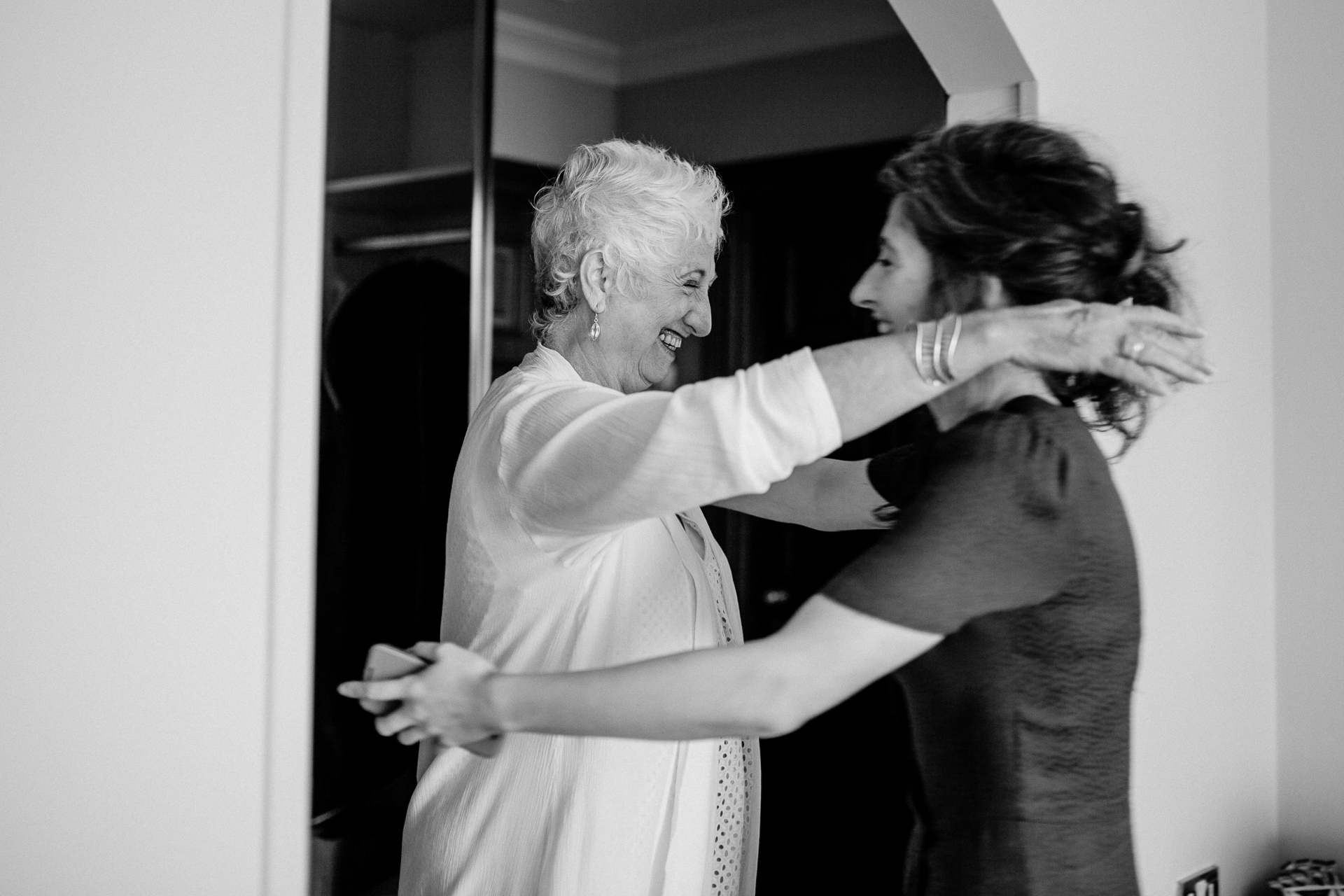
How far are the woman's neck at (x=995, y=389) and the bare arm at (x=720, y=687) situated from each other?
0.34 metres

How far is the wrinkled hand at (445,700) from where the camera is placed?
3.68 feet

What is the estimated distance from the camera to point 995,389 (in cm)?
132

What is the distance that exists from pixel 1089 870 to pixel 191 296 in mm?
1070

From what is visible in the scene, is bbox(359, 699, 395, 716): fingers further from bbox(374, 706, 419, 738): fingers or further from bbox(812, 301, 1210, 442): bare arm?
bbox(812, 301, 1210, 442): bare arm

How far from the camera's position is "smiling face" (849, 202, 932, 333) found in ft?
4.45

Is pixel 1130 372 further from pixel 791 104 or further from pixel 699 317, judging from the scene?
pixel 791 104

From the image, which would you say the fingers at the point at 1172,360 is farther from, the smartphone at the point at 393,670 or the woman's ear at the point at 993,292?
the smartphone at the point at 393,670

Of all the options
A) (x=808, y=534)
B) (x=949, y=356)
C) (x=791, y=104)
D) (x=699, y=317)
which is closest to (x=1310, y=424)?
(x=808, y=534)

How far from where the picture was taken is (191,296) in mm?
1291

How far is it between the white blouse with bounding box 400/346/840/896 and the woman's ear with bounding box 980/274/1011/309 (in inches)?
16.1

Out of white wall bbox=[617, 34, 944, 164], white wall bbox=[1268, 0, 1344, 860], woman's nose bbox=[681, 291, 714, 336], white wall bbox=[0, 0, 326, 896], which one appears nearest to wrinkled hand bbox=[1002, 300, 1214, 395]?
woman's nose bbox=[681, 291, 714, 336]

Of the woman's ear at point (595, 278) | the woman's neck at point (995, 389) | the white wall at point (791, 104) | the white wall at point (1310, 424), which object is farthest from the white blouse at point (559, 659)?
the white wall at point (791, 104)

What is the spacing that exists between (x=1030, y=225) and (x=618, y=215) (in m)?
0.62

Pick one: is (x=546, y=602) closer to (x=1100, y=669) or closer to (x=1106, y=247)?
(x=1100, y=669)
